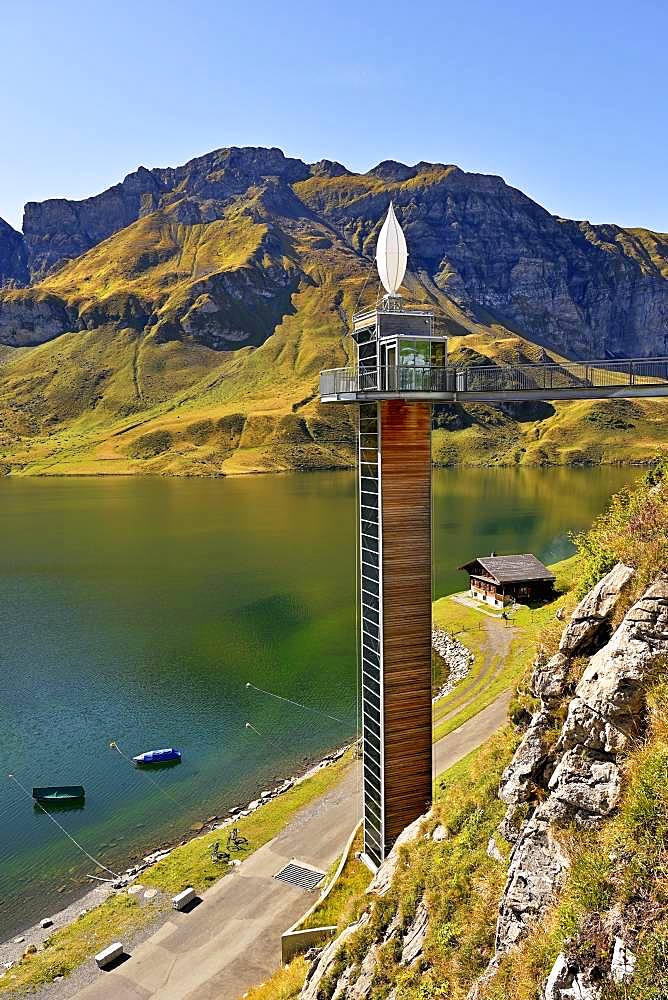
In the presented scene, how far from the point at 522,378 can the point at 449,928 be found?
13.9m

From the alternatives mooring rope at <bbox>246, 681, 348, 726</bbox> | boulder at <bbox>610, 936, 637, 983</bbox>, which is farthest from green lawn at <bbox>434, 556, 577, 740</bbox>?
boulder at <bbox>610, 936, 637, 983</bbox>

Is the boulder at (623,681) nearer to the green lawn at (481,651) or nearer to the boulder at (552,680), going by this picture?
the boulder at (552,680)

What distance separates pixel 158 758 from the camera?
3928 cm

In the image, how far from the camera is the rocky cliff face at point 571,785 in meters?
7.75

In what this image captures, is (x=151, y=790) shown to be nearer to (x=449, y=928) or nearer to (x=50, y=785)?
(x=50, y=785)

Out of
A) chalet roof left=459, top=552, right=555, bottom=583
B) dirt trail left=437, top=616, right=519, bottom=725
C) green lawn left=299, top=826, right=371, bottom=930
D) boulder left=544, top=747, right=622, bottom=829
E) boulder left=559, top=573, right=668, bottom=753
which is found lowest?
dirt trail left=437, top=616, right=519, bottom=725

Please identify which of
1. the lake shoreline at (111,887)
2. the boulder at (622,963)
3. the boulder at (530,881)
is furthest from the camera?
the lake shoreline at (111,887)

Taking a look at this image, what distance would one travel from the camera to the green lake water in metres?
34.8

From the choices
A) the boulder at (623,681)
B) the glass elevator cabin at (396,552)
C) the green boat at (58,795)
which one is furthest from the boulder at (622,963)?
the green boat at (58,795)

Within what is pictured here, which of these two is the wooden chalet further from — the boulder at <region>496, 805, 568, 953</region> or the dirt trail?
the boulder at <region>496, 805, 568, 953</region>

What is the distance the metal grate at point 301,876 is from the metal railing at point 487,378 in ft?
61.8

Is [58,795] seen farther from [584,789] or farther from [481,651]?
[584,789]

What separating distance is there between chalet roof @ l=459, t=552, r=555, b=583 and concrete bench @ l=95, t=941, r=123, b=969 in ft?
135

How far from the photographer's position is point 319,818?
31.1 m
